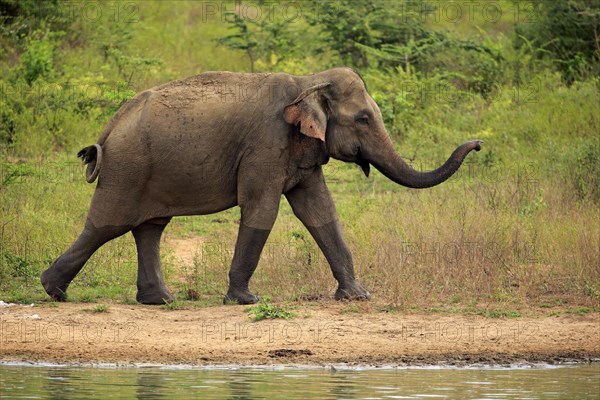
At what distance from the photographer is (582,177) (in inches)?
599

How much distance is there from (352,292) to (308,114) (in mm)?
1743

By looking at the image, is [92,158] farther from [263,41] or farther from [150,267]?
[263,41]

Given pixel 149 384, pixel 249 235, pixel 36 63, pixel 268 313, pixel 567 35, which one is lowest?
pixel 149 384

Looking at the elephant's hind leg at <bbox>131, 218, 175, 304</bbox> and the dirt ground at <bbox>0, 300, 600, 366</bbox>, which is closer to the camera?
the dirt ground at <bbox>0, 300, 600, 366</bbox>

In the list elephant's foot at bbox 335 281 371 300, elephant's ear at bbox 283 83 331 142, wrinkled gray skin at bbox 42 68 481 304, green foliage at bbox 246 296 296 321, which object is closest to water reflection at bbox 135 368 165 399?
green foliage at bbox 246 296 296 321

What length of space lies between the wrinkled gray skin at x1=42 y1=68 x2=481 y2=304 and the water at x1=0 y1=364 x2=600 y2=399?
202cm

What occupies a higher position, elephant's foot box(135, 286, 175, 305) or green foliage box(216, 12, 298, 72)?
green foliage box(216, 12, 298, 72)

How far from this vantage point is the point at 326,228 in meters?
11.6

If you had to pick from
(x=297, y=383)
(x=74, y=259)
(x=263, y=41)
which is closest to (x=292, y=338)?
(x=297, y=383)

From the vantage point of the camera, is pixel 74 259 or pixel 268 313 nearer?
pixel 268 313

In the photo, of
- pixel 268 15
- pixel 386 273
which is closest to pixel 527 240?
pixel 386 273

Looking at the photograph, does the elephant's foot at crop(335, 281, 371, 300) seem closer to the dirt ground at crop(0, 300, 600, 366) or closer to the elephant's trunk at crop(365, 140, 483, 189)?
the dirt ground at crop(0, 300, 600, 366)

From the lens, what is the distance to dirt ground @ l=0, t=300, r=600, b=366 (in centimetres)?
991

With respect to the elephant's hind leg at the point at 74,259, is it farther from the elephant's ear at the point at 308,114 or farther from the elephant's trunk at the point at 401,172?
the elephant's trunk at the point at 401,172
